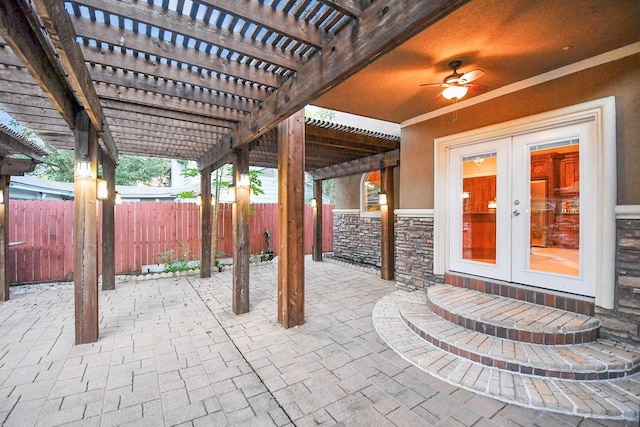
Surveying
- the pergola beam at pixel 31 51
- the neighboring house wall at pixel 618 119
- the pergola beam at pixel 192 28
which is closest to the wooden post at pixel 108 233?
the pergola beam at pixel 31 51

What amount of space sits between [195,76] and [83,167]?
1844 mm

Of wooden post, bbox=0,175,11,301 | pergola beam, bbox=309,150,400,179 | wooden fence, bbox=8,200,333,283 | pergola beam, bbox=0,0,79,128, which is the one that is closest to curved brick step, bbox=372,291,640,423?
pergola beam, bbox=0,0,79,128

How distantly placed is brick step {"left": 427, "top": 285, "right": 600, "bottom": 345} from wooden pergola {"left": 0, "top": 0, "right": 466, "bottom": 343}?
199cm

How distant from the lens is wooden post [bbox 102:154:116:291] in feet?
18.1

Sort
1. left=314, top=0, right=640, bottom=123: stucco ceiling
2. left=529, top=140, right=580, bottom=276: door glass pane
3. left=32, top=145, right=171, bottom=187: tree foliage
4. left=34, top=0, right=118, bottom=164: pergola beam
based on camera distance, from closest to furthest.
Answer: left=34, top=0, right=118, bottom=164: pergola beam < left=314, top=0, right=640, bottom=123: stucco ceiling < left=529, top=140, right=580, bottom=276: door glass pane < left=32, top=145, right=171, bottom=187: tree foliage

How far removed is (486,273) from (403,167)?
2279 mm

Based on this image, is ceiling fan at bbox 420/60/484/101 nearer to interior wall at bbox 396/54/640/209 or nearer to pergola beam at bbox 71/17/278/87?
interior wall at bbox 396/54/640/209

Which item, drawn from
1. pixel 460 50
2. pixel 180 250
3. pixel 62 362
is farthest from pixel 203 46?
pixel 180 250

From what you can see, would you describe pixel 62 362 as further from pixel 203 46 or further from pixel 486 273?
pixel 486 273

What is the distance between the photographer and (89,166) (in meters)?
3.34

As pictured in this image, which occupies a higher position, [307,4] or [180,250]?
[307,4]

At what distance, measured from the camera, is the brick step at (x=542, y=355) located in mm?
2367

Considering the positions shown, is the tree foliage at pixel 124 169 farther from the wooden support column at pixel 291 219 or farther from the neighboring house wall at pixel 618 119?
the neighboring house wall at pixel 618 119

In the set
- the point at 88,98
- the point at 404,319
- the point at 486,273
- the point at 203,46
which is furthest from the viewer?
the point at 486,273
